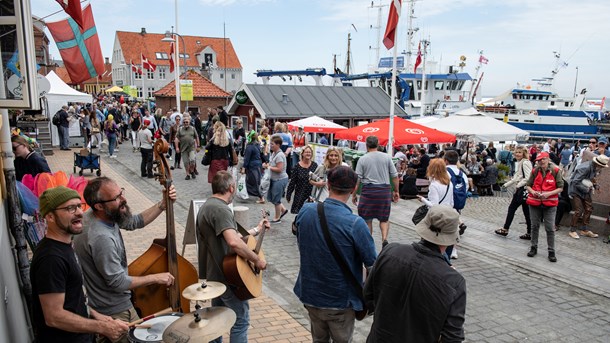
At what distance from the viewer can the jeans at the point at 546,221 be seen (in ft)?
25.5

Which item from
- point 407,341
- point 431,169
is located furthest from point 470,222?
point 407,341

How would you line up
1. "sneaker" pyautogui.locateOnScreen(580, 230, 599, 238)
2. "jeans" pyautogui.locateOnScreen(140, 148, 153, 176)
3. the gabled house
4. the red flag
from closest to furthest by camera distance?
the red flag → "sneaker" pyautogui.locateOnScreen(580, 230, 599, 238) → "jeans" pyautogui.locateOnScreen(140, 148, 153, 176) → the gabled house

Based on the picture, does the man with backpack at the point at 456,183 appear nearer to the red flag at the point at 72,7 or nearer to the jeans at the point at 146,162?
the red flag at the point at 72,7

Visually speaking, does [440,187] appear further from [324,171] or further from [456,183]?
[324,171]

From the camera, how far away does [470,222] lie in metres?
10.8

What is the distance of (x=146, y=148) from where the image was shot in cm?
1371

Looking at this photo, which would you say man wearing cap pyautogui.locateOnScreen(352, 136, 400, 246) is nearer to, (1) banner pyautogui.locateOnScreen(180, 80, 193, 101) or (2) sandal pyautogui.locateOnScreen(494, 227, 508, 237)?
(2) sandal pyautogui.locateOnScreen(494, 227, 508, 237)

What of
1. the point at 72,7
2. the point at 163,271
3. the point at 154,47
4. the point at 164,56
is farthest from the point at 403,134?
the point at 154,47

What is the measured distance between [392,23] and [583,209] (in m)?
6.24

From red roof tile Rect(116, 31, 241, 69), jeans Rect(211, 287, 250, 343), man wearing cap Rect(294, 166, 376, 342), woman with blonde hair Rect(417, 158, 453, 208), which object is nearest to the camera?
man wearing cap Rect(294, 166, 376, 342)

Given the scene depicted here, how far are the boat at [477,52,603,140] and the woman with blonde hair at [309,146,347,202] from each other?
126 feet

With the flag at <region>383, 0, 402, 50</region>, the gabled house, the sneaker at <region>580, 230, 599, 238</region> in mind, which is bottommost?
the sneaker at <region>580, 230, 599, 238</region>

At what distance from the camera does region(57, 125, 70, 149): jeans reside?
19048mm

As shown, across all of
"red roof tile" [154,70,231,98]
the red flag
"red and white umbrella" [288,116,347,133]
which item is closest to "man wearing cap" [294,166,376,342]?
the red flag
